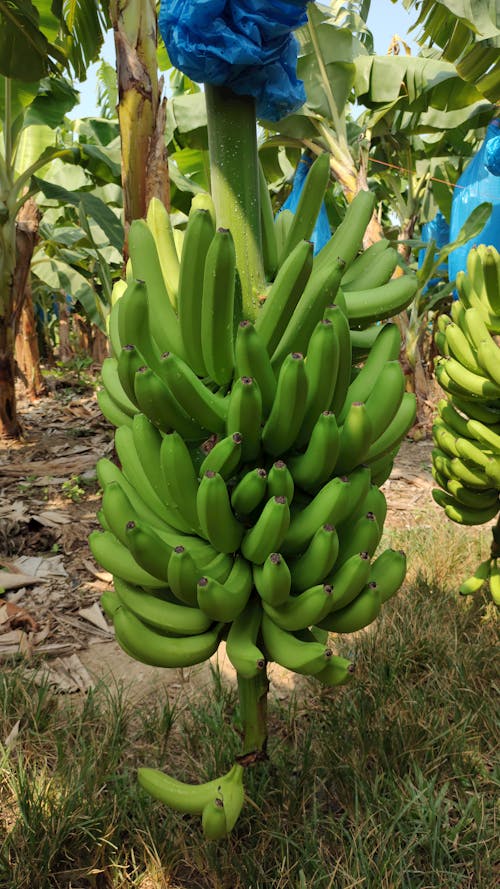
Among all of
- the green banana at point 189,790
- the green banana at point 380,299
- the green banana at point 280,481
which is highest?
the green banana at point 380,299

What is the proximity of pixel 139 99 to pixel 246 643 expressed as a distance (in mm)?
2206

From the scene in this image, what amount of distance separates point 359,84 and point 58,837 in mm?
5444

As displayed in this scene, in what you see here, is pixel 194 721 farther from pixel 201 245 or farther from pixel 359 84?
pixel 359 84

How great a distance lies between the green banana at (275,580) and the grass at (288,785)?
0.82 m

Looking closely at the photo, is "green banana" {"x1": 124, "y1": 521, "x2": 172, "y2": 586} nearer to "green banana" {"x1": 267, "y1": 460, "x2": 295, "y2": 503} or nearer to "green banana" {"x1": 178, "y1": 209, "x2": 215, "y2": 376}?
"green banana" {"x1": 267, "y1": 460, "x2": 295, "y2": 503}

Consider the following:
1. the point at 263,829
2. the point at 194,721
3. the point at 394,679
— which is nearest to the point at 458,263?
the point at 394,679

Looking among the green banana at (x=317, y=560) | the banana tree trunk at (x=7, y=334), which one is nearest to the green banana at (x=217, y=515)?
the green banana at (x=317, y=560)

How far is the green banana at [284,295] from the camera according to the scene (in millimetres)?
992

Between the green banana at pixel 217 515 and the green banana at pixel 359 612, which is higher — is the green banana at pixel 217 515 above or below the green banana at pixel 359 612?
above

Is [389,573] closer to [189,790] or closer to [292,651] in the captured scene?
[292,651]

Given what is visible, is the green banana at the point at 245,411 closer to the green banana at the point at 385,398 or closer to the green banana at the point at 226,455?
the green banana at the point at 226,455

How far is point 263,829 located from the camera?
1602 mm

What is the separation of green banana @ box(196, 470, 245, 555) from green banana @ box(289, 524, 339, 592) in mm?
116

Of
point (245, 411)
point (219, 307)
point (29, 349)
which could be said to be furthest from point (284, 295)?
point (29, 349)
